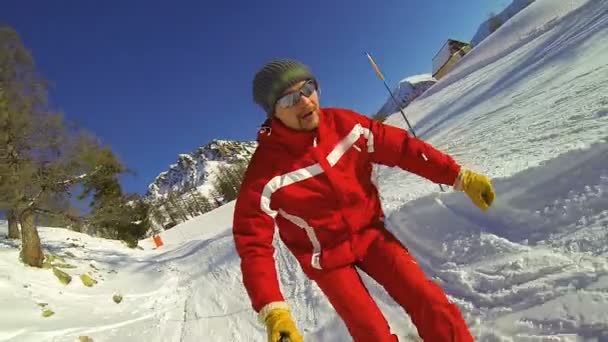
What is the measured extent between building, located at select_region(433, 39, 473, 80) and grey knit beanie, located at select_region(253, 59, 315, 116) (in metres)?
43.2

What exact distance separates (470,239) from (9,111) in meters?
11.2

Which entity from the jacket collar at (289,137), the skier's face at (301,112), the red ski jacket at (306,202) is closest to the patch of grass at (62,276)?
the red ski jacket at (306,202)

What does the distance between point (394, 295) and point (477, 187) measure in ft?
2.83

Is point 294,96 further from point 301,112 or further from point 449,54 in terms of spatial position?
point 449,54

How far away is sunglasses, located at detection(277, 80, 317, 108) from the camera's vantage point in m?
2.40

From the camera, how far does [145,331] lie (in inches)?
238

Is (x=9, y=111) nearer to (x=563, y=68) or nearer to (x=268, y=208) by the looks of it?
(x=268, y=208)

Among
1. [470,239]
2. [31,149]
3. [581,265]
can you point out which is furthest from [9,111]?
[581,265]

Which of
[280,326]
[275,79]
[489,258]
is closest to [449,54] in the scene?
[489,258]

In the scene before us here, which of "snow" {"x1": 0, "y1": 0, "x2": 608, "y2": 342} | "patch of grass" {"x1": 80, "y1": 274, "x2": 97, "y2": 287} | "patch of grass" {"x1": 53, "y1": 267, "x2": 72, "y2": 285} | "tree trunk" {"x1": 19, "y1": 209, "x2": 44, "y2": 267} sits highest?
"tree trunk" {"x1": 19, "y1": 209, "x2": 44, "y2": 267}

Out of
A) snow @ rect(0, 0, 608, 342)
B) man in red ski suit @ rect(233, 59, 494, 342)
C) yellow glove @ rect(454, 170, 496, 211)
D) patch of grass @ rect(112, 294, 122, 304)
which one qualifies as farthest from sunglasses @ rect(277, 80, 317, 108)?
patch of grass @ rect(112, 294, 122, 304)

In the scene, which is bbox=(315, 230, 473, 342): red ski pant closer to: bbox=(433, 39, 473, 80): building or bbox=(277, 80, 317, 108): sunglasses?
bbox=(277, 80, 317, 108): sunglasses

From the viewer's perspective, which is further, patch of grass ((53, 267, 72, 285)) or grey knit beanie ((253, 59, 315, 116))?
patch of grass ((53, 267, 72, 285))

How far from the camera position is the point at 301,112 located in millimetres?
2406
